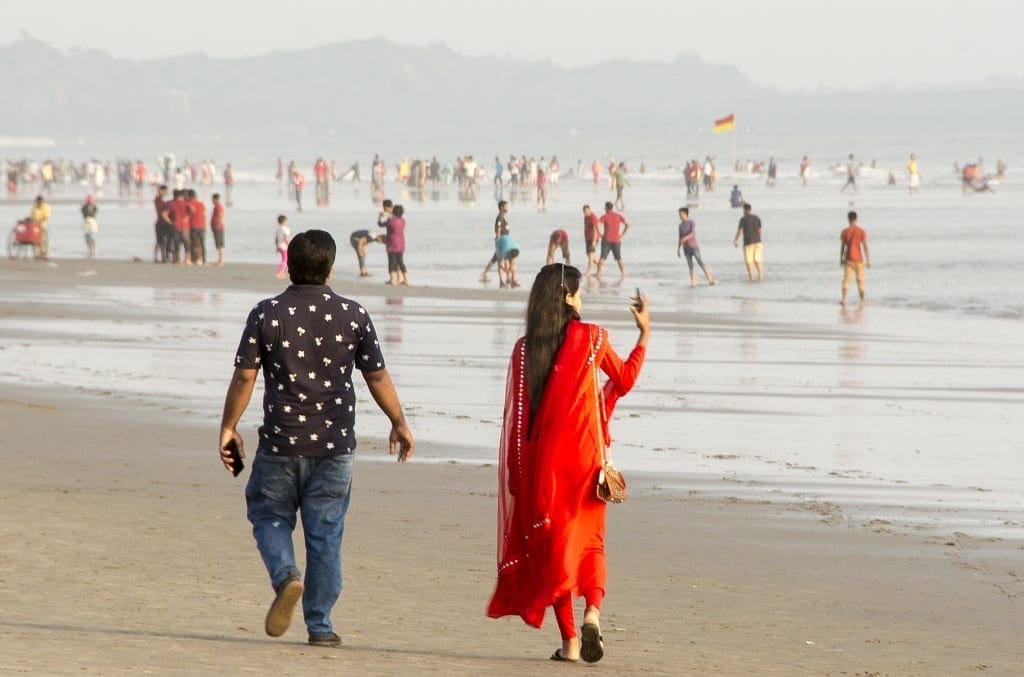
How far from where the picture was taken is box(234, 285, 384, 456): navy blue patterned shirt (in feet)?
19.2

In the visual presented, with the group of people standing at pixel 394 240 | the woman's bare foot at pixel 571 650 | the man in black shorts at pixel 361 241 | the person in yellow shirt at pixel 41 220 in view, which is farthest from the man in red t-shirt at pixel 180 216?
the woman's bare foot at pixel 571 650

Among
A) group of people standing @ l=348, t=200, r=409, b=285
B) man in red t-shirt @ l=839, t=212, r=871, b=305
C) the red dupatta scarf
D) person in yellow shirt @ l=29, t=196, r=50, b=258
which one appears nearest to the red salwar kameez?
the red dupatta scarf

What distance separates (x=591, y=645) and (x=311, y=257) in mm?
1668

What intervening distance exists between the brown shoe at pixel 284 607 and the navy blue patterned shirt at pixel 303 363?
0.45 metres

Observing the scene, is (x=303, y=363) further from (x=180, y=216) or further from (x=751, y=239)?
(x=180, y=216)

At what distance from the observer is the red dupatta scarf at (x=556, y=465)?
19.9ft

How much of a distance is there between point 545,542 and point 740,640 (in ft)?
3.25

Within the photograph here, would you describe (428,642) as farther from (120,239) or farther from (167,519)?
(120,239)

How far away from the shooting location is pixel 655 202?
66.2m

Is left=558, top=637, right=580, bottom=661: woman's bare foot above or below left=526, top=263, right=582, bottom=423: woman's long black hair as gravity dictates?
below

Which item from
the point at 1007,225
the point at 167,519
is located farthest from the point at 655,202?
the point at 167,519

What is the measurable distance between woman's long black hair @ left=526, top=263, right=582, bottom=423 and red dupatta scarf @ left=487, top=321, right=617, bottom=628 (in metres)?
0.03

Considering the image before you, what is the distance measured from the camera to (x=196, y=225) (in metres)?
32.1

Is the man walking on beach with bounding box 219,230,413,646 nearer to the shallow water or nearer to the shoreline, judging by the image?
the shoreline
